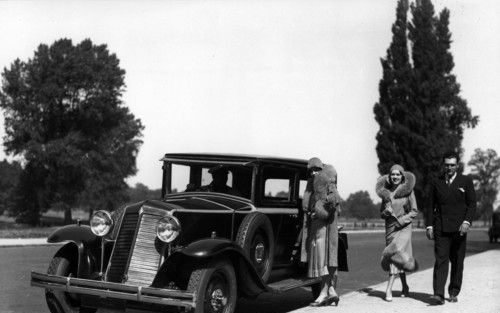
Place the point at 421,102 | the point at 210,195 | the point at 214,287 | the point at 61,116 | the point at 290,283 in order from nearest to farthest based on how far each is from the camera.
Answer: the point at 214,287, the point at 210,195, the point at 290,283, the point at 61,116, the point at 421,102

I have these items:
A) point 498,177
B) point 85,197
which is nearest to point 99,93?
point 85,197

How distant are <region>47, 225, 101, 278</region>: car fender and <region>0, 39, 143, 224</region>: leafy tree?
38.2m

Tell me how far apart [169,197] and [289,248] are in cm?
174

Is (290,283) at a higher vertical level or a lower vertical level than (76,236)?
lower

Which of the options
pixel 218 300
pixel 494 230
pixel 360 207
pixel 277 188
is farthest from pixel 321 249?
pixel 360 207

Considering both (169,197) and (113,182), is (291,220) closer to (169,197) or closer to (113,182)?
(169,197)

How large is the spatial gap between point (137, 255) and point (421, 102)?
142 ft

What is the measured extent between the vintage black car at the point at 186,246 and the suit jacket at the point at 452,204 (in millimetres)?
1836

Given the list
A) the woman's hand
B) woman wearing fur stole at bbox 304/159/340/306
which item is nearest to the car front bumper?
woman wearing fur stole at bbox 304/159/340/306

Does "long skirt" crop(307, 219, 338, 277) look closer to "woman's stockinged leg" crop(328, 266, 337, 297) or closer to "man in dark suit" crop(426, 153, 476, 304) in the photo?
"woman's stockinged leg" crop(328, 266, 337, 297)

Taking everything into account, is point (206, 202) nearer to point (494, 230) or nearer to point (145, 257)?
point (145, 257)

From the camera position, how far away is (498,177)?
110 m

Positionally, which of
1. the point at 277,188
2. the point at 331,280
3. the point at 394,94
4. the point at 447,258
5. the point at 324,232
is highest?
the point at 394,94

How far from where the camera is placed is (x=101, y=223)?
671 cm
